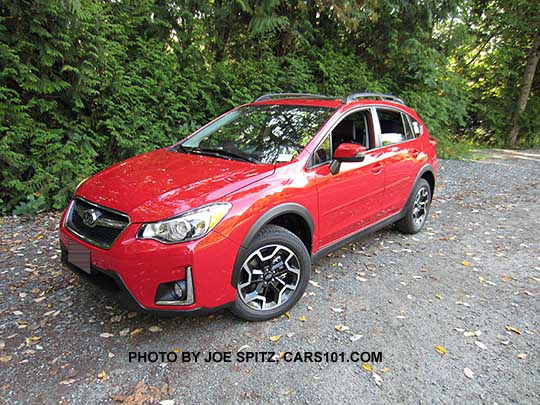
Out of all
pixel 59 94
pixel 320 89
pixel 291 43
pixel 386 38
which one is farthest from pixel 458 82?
pixel 59 94

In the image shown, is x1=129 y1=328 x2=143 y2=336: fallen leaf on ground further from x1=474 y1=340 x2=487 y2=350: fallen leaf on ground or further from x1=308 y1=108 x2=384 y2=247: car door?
x1=474 y1=340 x2=487 y2=350: fallen leaf on ground

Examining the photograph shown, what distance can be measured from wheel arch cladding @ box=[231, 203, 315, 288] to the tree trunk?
1413 cm

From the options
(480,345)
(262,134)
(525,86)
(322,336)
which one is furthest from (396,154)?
(525,86)

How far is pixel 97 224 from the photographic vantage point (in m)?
2.46

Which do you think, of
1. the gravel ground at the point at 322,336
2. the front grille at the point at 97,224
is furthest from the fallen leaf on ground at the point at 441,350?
the front grille at the point at 97,224

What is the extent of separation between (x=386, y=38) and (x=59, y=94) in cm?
736

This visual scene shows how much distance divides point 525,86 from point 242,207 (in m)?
14.8

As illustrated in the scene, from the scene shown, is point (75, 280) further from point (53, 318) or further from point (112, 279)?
point (112, 279)

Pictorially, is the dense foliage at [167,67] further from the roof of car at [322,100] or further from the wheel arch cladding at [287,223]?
the wheel arch cladding at [287,223]

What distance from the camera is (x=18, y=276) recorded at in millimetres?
3344

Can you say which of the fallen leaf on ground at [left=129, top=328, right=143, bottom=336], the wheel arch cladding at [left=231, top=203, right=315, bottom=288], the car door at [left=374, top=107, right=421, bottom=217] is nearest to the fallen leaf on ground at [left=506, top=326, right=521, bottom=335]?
the car door at [left=374, top=107, right=421, bottom=217]

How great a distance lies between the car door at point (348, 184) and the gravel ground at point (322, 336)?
0.53 metres

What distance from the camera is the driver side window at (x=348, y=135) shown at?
310 cm

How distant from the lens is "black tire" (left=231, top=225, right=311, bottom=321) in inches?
102
